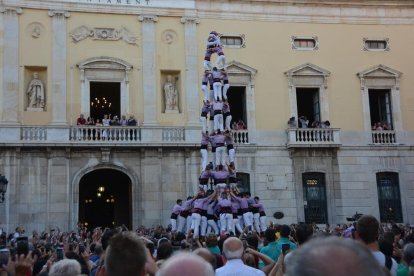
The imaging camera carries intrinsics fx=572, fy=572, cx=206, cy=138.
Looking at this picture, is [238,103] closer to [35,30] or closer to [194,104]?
[194,104]

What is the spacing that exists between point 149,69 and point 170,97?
65.7 inches

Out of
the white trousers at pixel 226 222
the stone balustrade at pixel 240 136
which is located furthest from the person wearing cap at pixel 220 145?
the stone balustrade at pixel 240 136

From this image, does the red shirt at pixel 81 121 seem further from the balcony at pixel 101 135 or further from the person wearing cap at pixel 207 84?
the person wearing cap at pixel 207 84

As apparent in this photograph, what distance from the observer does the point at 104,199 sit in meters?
32.0

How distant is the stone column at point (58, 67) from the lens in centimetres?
2594

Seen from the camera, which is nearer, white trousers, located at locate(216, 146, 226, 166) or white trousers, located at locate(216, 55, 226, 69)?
white trousers, located at locate(216, 146, 226, 166)

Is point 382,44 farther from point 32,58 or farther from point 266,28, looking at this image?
point 32,58

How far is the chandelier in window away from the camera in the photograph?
3044 cm

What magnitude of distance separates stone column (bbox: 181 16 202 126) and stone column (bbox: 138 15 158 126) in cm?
154

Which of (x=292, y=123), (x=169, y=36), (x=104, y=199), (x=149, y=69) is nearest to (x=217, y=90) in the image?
(x=149, y=69)

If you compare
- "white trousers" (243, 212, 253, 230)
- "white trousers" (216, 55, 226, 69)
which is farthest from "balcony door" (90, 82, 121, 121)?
"white trousers" (243, 212, 253, 230)

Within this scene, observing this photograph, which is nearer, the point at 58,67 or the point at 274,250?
the point at 274,250

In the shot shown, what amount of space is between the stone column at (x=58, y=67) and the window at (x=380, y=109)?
615 inches

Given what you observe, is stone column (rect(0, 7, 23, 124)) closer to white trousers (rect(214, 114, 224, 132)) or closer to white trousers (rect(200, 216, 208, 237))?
white trousers (rect(214, 114, 224, 132))
